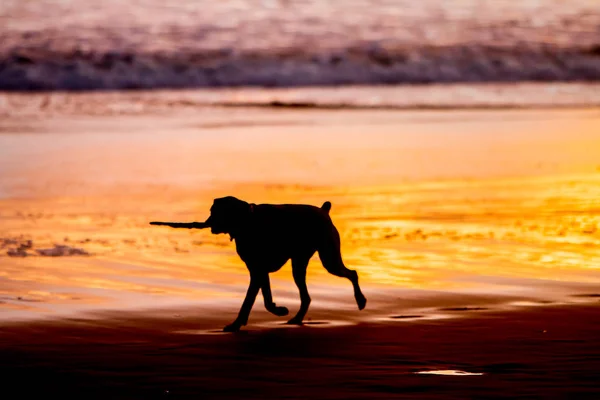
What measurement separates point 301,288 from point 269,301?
0.31 m

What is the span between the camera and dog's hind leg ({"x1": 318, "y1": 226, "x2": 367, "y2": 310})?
1107 cm

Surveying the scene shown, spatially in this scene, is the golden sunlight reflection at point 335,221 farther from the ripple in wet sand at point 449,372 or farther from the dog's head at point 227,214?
the ripple in wet sand at point 449,372

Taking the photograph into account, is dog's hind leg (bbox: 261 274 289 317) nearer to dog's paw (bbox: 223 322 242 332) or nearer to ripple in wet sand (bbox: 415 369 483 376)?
dog's paw (bbox: 223 322 242 332)

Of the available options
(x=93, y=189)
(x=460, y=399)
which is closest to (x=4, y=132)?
(x=93, y=189)

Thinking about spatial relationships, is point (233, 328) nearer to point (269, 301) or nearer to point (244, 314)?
point (244, 314)

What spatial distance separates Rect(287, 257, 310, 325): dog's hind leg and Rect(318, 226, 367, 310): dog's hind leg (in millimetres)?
151

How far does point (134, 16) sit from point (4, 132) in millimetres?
21010

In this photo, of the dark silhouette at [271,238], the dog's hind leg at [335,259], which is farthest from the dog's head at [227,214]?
the dog's hind leg at [335,259]

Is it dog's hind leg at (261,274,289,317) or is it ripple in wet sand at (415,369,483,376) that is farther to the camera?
dog's hind leg at (261,274,289,317)

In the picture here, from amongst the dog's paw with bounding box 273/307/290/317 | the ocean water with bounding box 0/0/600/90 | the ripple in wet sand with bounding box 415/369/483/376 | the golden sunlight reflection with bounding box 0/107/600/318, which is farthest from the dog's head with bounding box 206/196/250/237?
the ocean water with bounding box 0/0/600/90

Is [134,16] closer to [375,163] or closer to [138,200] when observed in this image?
[375,163]

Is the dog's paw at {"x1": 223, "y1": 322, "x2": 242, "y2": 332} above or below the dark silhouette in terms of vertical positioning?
below

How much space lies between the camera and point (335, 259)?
36.6 feet

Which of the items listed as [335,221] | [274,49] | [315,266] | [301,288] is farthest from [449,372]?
[274,49]
